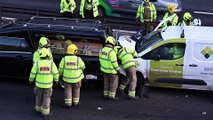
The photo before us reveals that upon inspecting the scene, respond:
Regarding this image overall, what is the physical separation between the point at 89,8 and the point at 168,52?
15.6ft

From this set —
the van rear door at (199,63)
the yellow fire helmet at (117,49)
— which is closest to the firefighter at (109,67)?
the yellow fire helmet at (117,49)

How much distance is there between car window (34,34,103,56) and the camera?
39.4 feet

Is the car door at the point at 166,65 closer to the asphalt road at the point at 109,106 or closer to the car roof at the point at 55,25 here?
the asphalt road at the point at 109,106

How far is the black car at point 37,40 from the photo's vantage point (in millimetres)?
11984

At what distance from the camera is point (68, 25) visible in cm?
1230

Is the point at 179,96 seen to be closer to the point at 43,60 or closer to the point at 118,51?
the point at 118,51

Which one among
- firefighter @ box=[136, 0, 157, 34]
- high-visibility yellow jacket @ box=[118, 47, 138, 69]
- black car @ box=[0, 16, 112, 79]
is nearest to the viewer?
high-visibility yellow jacket @ box=[118, 47, 138, 69]

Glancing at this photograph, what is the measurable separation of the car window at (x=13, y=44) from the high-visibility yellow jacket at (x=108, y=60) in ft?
6.53

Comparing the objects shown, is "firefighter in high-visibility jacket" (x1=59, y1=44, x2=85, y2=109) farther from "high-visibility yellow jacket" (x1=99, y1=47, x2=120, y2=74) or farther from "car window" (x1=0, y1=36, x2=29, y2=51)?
"car window" (x1=0, y1=36, x2=29, y2=51)

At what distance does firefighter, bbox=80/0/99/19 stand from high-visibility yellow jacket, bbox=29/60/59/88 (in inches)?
237

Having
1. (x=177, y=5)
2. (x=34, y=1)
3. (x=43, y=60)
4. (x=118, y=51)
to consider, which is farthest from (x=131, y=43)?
(x=34, y=1)

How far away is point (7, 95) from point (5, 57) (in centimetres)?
100

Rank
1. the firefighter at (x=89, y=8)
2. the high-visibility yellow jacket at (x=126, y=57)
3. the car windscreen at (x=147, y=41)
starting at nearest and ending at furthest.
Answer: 1. the high-visibility yellow jacket at (x=126, y=57)
2. the car windscreen at (x=147, y=41)
3. the firefighter at (x=89, y=8)

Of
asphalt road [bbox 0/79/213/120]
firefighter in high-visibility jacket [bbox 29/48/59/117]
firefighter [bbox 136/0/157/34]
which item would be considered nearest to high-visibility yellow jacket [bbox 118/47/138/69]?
asphalt road [bbox 0/79/213/120]
